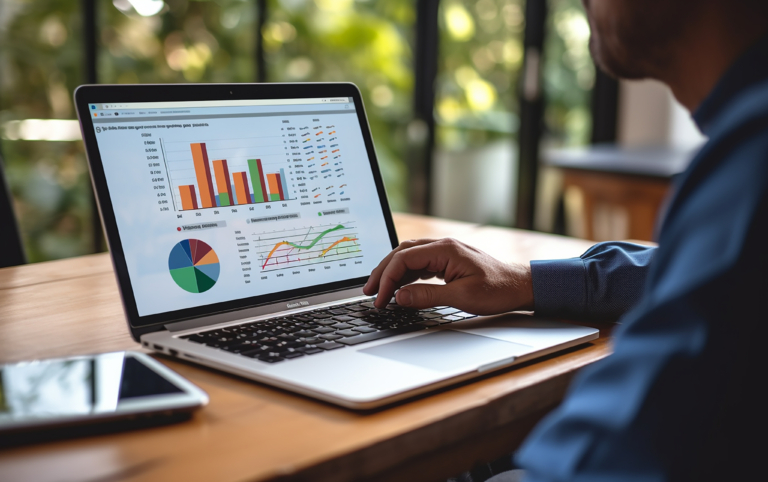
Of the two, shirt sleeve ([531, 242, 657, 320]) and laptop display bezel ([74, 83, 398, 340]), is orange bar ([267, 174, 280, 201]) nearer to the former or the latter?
laptop display bezel ([74, 83, 398, 340])

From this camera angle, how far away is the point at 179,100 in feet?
2.96

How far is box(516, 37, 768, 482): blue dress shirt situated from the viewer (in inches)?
16.1

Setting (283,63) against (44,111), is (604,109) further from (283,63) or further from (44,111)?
(44,111)

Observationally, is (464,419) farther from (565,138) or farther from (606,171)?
(565,138)

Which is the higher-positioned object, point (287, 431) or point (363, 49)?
point (363, 49)

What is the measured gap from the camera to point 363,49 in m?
3.32

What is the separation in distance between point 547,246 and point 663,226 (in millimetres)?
908

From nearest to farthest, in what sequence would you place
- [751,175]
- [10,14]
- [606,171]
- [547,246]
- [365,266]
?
[751,175] < [365,266] < [547,246] < [10,14] < [606,171]

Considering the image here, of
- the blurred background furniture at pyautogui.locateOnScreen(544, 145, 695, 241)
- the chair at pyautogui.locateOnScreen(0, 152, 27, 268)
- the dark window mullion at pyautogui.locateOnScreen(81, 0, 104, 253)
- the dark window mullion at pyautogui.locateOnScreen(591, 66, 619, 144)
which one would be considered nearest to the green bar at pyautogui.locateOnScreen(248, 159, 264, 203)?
the chair at pyautogui.locateOnScreen(0, 152, 27, 268)

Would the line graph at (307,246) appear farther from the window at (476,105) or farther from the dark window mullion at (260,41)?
the window at (476,105)

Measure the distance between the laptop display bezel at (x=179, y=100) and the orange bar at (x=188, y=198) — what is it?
9cm

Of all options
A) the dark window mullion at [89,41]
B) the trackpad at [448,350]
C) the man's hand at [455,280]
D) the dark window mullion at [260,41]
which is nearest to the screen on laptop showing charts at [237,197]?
the man's hand at [455,280]

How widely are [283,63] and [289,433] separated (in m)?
2.68

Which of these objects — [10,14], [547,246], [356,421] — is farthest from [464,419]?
[10,14]
